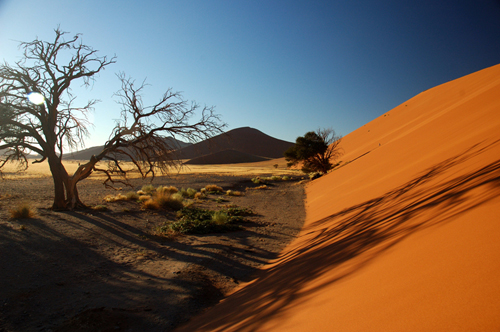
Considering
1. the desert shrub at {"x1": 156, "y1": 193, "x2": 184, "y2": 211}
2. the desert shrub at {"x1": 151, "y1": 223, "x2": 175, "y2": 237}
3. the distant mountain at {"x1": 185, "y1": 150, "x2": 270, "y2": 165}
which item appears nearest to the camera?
the desert shrub at {"x1": 151, "y1": 223, "x2": 175, "y2": 237}

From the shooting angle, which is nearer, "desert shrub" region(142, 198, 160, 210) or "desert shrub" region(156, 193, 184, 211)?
"desert shrub" region(142, 198, 160, 210)

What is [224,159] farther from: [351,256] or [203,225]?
[351,256]

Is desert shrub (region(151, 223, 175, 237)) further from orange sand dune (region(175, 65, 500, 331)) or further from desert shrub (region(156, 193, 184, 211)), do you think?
orange sand dune (region(175, 65, 500, 331))

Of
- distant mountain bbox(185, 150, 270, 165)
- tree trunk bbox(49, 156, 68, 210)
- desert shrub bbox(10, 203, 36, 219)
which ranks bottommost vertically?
desert shrub bbox(10, 203, 36, 219)

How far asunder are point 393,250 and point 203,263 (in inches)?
178

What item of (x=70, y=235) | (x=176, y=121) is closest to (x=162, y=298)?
(x=70, y=235)

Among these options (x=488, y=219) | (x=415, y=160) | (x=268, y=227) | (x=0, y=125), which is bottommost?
(x=268, y=227)

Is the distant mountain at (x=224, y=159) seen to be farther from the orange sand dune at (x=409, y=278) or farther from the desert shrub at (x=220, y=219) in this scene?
the orange sand dune at (x=409, y=278)

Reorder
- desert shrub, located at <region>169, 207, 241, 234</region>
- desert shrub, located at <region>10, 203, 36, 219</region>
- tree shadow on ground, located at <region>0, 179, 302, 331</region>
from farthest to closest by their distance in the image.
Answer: desert shrub, located at <region>169, 207, 241, 234</region> < desert shrub, located at <region>10, 203, 36, 219</region> < tree shadow on ground, located at <region>0, 179, 302, 331</region>

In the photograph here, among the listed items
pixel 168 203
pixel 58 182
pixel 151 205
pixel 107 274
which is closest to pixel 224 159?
pixel 168 203

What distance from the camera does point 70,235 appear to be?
8.12 m

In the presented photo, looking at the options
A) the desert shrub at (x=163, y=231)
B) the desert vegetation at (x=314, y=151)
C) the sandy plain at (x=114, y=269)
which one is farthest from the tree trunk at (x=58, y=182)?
the desert vegetation at (x=314, y=151)

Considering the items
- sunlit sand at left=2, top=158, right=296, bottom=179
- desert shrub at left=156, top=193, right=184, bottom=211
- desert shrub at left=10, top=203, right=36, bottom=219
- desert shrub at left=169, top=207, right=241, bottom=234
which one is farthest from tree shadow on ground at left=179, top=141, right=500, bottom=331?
sunlit sand at left=2, top=158, right=296, bottom=179

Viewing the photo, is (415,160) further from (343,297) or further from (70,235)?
(70,235)
